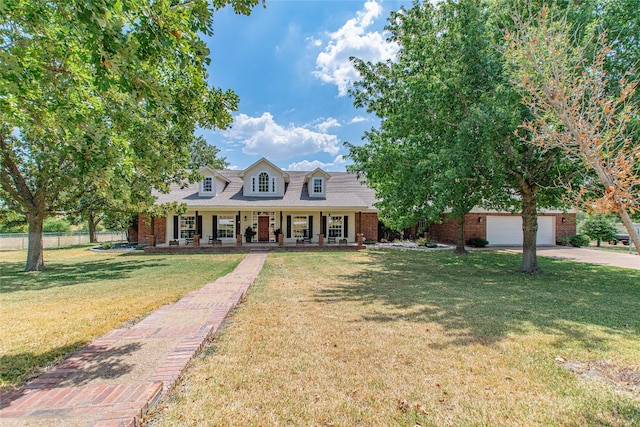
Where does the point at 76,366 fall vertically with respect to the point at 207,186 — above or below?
below

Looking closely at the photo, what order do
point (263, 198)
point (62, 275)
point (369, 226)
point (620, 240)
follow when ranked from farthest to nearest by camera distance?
1. point (620, 240)
2. point (369, 226)
3. point (263, 198)
4. point (62, 275)

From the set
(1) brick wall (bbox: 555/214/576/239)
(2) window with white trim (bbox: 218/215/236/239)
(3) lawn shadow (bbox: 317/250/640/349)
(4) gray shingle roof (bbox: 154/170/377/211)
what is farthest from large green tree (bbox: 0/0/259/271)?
(1) brick wall (bbox: 555/214/576/239)

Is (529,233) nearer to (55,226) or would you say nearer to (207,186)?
(207,186)

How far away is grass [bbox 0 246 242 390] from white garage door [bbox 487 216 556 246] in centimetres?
1970

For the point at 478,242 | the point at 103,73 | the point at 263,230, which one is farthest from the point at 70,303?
the point at 478,242

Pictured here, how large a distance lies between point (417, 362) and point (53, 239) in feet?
116

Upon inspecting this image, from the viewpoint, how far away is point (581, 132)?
11.6 feet

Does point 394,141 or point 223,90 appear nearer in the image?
point 223,90

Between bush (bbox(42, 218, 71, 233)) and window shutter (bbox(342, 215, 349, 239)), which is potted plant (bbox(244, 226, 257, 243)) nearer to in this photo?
window shutter (bbox(342, 215, 349, 239))

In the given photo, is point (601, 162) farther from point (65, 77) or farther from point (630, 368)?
point (65, 77)

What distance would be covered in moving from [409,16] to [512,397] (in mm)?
12323

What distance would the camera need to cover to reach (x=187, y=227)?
21234 mm

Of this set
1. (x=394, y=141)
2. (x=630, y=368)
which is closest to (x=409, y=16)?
(x=394, y=141)

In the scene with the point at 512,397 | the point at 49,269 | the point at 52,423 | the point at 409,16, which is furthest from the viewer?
the point at 49,269
